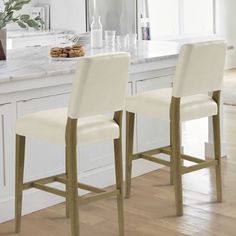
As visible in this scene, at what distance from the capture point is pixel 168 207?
391 centimetres

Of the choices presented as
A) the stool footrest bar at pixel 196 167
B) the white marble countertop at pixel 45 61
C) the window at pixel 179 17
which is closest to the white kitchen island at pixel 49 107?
the white marble countertop at pixel 45 61

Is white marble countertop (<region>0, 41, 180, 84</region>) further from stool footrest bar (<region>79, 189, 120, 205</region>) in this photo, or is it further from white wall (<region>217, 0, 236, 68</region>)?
white wall (<region>217, 0, 236, 68</region>)

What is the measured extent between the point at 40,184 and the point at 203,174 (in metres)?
1.50

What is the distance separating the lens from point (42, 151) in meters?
3.88

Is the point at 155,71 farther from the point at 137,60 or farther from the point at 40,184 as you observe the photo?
the point at 40,184

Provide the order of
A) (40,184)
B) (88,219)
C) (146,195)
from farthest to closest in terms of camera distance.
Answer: (146,195) < (88,219) < (40,184)

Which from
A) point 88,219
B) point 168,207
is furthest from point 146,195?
point 88,219

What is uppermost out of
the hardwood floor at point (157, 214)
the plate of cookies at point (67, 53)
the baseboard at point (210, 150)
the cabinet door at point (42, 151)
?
the plate of cookies at point (67, 53)

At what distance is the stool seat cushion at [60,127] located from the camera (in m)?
3.26

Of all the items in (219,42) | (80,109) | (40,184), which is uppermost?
(219,42)

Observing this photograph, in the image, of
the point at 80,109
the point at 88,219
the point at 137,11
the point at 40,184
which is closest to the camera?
the point at 80,109

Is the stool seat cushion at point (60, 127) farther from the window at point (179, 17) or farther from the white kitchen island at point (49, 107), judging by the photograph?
the window at point (179, 17)

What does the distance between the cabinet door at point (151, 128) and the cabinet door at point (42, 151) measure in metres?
0.71

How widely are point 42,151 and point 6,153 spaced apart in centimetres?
27
